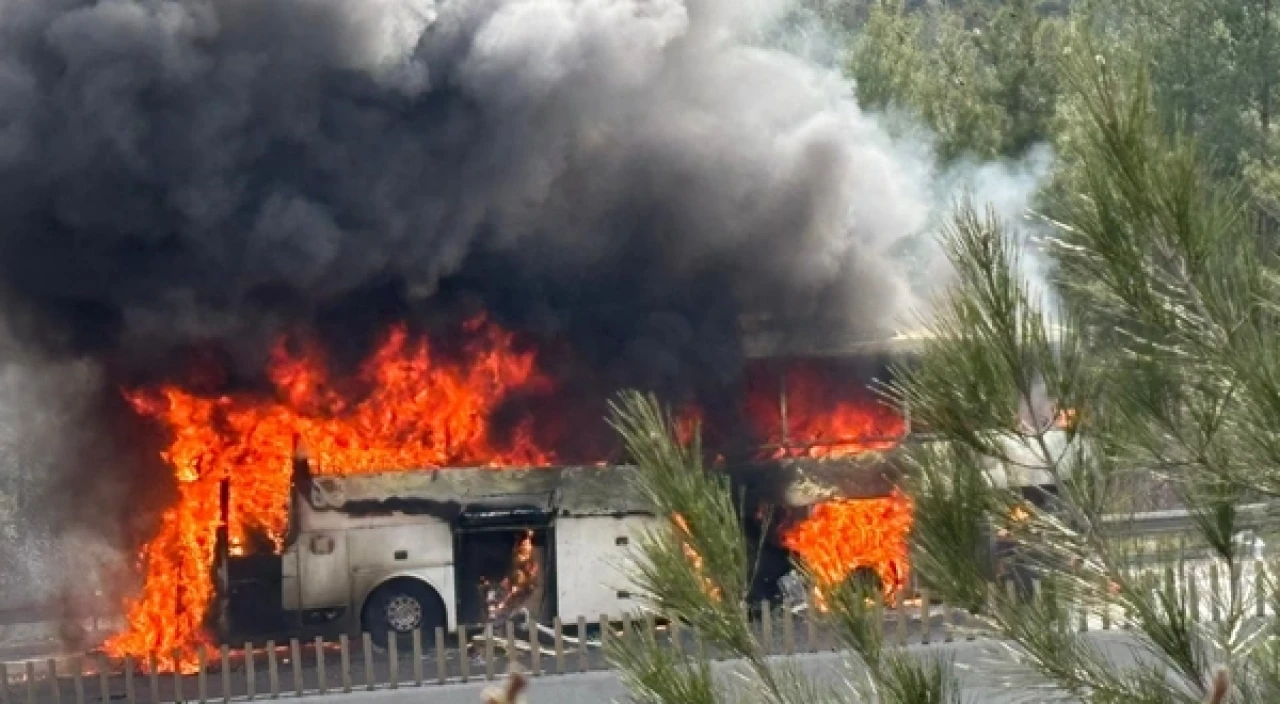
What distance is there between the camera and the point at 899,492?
5031mm

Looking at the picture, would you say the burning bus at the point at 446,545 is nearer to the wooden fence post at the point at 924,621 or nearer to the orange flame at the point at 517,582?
the orange flame at the point at 517,582

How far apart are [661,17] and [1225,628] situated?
16149mm

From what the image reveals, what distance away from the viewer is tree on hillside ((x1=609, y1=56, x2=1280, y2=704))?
398 centimetres

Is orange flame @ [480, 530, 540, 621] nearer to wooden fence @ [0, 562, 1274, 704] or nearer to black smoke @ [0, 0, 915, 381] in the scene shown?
wooden fence @ [0, 562, 1274, 704]

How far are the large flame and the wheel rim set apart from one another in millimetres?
1289

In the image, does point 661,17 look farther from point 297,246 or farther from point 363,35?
point 297,246

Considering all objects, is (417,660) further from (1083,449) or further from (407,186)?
(1083,449)

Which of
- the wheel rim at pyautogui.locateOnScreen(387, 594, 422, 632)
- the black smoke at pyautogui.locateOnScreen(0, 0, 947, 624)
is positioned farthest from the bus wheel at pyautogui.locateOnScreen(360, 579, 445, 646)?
the black smoke at pyautogui.locateOnScreen(0, 0, 947, 624)

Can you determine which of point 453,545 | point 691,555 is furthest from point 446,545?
point 691,555

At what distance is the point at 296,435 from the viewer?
1725cm

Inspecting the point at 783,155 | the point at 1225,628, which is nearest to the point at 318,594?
the point at 783,155

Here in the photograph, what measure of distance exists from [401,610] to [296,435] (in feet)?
9.48

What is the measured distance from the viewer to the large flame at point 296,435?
16125mm

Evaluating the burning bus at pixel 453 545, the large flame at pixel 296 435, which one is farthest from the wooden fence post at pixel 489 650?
the large flame at pixel 296 435
